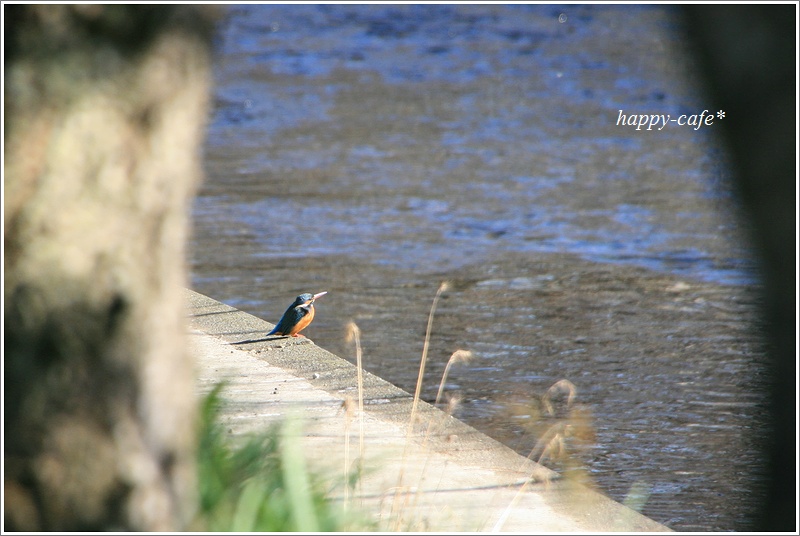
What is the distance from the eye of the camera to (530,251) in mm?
9930

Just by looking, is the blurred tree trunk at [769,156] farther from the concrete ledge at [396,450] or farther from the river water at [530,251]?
the concrete ledge at [396,450]

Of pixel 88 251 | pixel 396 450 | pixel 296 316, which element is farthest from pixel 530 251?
pixel 88 251

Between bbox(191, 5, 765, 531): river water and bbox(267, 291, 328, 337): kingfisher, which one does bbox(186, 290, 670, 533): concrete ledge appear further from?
bbox(191, 5, 765, 531): river water

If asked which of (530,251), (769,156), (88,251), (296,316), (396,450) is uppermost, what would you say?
(530,251)

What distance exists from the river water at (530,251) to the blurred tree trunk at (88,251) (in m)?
0.28

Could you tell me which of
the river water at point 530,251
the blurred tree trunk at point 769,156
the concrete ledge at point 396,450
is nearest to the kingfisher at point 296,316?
the concrete ledge at point 396,450

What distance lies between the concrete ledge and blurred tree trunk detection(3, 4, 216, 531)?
1.74 metres

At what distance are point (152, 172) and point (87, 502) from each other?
2.12 ft

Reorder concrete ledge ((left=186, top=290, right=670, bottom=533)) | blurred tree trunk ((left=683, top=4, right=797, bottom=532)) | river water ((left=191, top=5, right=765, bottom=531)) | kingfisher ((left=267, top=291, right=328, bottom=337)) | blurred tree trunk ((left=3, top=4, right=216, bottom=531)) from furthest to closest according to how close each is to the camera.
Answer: kingfisher ((left=267, top=291, right=328, bottom=337)), river water ((left=191, top=5, right=765, bottom=531)), concrete ledge ((left=186, top=290, right=670, bottom=533)), blurred tree trunk ((left=3, top=4, right=216, bottom=531)), blurred tree trunk ((left=683, top=4, right=797, bottom=532))

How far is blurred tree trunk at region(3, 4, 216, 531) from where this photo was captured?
6.36 ft

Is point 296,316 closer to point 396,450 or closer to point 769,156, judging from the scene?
point 396,450

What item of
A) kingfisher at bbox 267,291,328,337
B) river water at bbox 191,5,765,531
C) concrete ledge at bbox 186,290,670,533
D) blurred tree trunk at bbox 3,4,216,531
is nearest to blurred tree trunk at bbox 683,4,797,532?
river water at bbox 191,5,765,531

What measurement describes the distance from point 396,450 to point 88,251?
2773 mm

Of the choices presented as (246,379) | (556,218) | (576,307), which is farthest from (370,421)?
(556,218)
